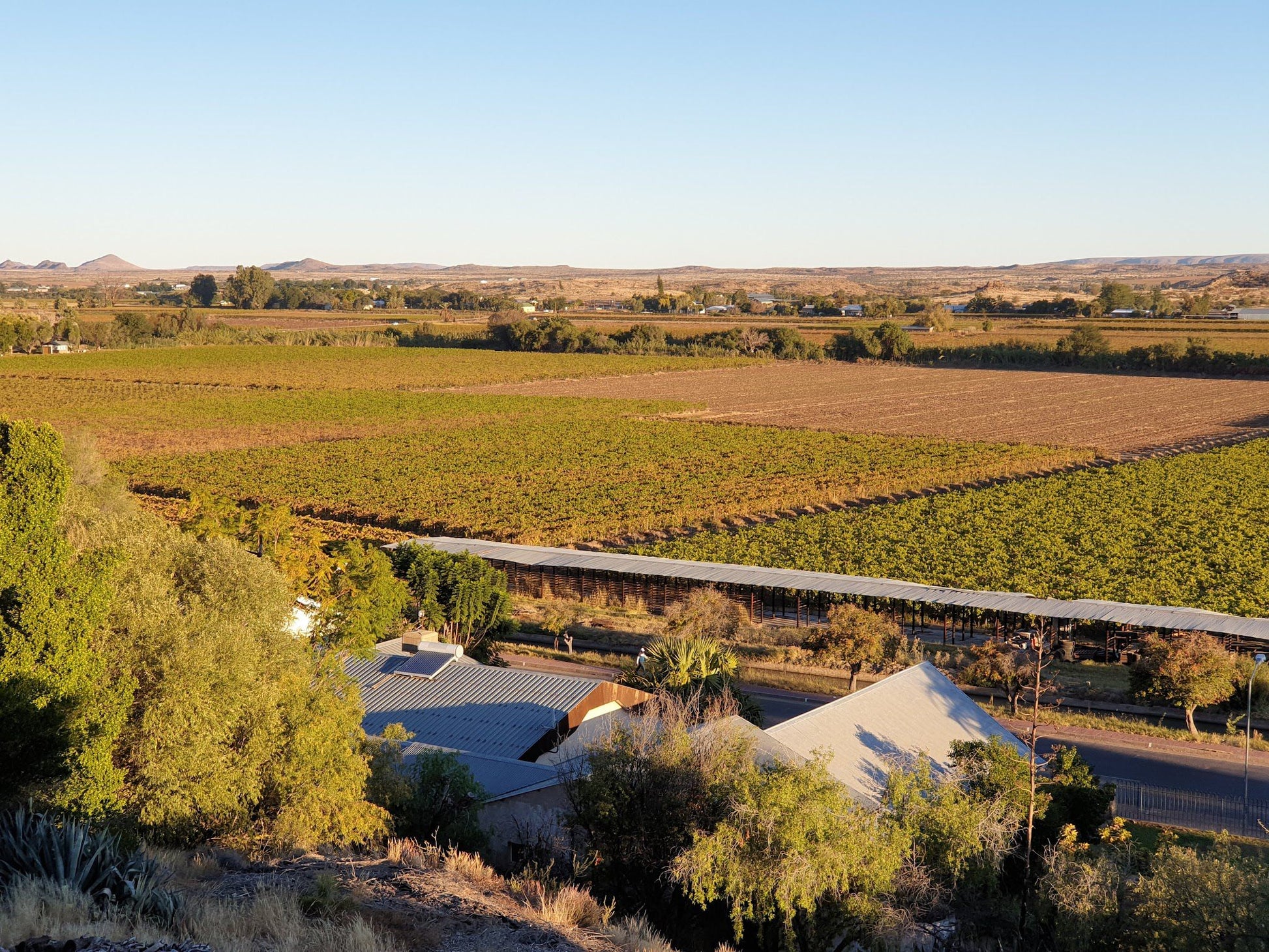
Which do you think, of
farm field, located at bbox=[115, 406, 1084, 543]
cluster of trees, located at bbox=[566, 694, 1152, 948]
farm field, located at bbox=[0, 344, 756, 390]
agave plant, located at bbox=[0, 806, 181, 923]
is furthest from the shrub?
farm field, located at bbox=[0, 344, 756, 390]

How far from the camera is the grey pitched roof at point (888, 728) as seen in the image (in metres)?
18.8

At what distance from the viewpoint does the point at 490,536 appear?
45.1 metres

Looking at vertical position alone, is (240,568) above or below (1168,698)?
above

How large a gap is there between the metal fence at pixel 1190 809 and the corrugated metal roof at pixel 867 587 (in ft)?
28.0

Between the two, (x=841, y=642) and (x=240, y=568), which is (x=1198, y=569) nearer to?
(x=841, y=642)

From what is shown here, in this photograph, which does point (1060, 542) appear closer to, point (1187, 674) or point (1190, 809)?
point (1187, 674)

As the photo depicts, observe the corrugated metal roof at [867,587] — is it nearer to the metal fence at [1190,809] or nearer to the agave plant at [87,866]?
the metal fence at [1190,809]

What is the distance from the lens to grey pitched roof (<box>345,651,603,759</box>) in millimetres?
21328

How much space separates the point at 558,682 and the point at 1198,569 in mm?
23230

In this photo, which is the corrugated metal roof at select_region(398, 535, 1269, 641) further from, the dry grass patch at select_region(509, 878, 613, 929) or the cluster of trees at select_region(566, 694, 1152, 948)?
the dry grass patch at select_region(509, 878, 613, 929)

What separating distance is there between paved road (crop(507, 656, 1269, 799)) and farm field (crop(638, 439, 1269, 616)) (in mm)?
9522

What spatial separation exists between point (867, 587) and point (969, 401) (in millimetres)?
63951

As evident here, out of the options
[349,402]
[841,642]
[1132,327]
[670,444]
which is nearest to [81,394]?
[349,402]

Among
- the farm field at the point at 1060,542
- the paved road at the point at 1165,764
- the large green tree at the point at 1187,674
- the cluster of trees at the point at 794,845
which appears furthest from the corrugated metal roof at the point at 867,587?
the cluster of trees at the point at 794,845
